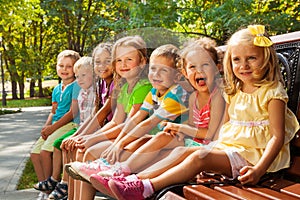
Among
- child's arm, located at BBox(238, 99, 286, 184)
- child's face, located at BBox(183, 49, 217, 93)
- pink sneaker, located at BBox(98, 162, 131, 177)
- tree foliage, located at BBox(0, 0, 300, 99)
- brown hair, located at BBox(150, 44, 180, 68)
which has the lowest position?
pink sneaker, located at BBox(98, 162, 131, 177)

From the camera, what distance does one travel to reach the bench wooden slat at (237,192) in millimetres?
2134

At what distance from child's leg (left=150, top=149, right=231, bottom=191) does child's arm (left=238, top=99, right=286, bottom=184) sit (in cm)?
14

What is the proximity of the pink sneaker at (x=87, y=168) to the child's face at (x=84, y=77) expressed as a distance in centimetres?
146

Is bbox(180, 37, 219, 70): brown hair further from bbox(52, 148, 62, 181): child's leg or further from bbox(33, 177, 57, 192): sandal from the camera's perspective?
bbox(33, 177, 57, 192): sandal

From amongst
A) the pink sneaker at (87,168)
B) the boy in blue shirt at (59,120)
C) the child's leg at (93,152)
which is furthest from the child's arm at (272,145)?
the boy in blue shirt at (59,120)

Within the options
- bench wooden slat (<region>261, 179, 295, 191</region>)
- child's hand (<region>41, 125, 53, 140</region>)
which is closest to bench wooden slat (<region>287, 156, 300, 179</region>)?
bench wooden slat (<region>261, 179, 295, 191</region>)

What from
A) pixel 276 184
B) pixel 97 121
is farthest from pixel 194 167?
pixel 97 121

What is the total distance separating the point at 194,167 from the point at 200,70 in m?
0.78

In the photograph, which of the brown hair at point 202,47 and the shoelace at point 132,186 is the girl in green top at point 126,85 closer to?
the brown hair at point 202,47

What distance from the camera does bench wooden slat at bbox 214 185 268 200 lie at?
2134mm

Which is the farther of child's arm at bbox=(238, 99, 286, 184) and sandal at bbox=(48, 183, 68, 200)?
sandal at bbox=(48, 183, 68, 200)

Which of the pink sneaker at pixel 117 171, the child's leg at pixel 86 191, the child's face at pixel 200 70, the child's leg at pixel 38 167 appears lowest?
the child's leg at pixel 38 167

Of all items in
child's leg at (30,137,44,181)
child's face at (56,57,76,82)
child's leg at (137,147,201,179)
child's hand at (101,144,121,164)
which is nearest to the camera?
child's leg at (137,147,201,179)

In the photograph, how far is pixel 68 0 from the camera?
19.1 meters
